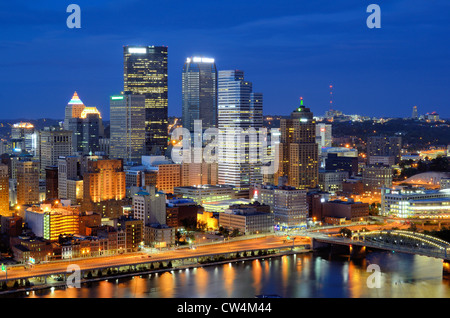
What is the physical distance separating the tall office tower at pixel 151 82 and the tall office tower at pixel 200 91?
8.08 ft

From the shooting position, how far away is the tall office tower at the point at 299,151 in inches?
1273

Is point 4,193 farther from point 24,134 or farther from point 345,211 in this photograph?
point 24,134

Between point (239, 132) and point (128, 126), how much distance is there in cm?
1043

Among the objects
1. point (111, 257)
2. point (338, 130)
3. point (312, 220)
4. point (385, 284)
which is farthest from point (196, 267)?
point (338, 130)

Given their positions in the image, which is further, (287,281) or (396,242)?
(396,242)

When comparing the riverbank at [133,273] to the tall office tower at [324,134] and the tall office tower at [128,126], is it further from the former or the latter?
the tall office tower at [324,134]

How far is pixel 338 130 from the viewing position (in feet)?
222

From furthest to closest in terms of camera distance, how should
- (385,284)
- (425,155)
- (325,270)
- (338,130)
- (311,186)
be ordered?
(338,130), (425,155), (311,186), (325,270), (385,284)

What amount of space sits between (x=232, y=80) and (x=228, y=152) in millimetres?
3491

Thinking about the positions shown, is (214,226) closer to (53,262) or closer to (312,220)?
(312,220)

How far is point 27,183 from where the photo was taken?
2838 cm

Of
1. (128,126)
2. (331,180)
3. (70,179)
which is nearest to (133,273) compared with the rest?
(70,179)

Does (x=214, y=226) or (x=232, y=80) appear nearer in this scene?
(x=214, y=226)
